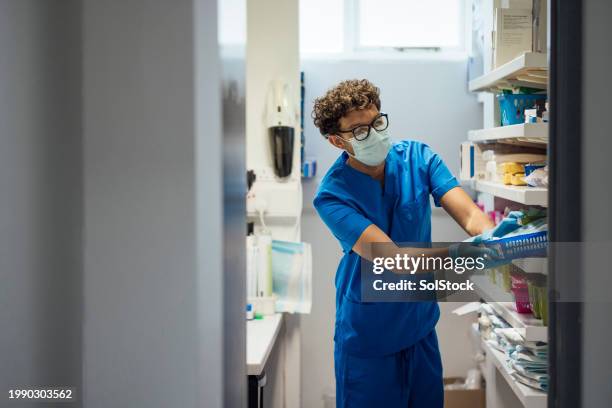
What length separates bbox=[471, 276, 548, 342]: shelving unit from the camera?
1.53m

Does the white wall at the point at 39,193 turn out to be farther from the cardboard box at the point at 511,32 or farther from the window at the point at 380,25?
the window at the point at 380,25

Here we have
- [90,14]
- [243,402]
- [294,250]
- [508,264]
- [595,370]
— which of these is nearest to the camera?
[90,14]

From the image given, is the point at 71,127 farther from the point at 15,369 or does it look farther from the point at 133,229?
the point at 15,369

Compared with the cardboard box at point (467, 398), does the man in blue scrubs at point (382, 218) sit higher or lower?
higher

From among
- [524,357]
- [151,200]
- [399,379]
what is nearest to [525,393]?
[524,357]

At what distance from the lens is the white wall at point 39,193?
0.97 meters

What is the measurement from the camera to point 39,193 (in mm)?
976

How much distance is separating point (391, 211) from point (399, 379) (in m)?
0.53

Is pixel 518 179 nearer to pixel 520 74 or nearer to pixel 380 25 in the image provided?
pixel 520 74

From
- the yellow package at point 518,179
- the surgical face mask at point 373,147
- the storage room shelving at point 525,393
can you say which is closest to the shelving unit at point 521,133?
the yellow package at point 518,179

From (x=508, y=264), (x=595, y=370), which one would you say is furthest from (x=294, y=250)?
(x=595, y=370)

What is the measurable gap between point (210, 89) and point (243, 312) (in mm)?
531

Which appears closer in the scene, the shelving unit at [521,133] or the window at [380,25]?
the shelving unit at [521,133]

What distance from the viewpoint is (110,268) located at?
99cm
